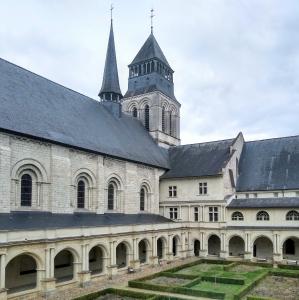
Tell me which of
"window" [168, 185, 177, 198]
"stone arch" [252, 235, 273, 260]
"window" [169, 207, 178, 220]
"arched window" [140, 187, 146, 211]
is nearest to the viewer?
"stone arch" [252, 235, 273, 260]


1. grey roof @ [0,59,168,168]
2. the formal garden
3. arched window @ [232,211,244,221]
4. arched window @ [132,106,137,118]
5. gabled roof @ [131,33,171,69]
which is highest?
gabled roof @ [131,33,171,69]

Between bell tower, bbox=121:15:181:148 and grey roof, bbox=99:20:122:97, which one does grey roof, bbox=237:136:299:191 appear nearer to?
bell tower, bbox=121:15:181:148

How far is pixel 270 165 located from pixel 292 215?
7.83m

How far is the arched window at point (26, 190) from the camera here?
2864 centimetres

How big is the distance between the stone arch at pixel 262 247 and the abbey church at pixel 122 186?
111mm

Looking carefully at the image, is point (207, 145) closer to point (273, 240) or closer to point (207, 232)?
point (207, 232)

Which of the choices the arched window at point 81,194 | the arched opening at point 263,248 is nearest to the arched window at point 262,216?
the arched opening at point 263,248

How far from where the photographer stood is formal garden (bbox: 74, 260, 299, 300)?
23734 millimetres

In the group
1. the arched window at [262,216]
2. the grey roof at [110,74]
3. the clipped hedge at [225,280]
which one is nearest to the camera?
the clipped hedge at [225,280]

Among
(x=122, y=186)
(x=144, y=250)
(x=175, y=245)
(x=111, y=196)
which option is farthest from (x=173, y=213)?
(x=111, y=196)

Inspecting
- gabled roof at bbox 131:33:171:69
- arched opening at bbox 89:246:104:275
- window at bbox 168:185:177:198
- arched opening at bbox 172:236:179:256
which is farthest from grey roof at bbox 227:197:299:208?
gabled roof at bbox 131:33:171:69

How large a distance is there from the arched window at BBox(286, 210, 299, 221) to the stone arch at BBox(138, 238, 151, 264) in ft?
50.6

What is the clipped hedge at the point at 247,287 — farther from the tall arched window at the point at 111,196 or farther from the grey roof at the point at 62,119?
the grey roof at the point at 62,119

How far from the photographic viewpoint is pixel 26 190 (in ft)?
94.9
